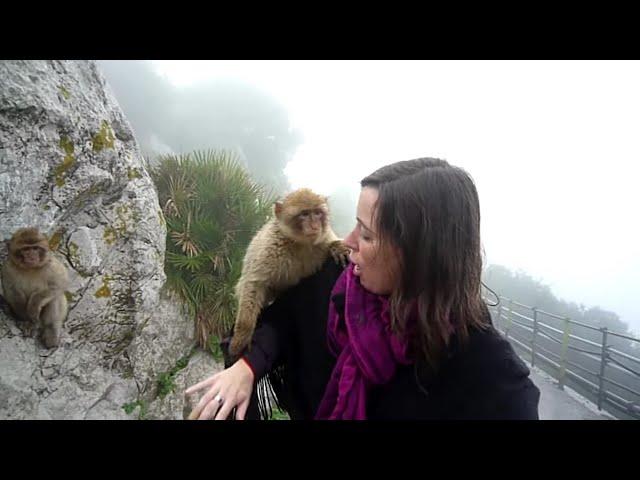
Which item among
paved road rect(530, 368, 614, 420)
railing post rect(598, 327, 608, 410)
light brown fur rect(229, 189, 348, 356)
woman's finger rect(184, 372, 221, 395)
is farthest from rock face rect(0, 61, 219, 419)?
railing post rect(598, 327, 608, 410)

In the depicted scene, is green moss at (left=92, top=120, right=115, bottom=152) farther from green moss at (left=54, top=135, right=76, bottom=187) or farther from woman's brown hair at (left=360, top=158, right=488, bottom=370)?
woman's brown hair at (left=360, top=158, right=488, bottom=370)

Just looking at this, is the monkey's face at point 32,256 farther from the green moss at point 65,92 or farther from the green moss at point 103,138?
the green moss at point 65,92

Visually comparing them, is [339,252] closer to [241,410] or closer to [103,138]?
[241,410]

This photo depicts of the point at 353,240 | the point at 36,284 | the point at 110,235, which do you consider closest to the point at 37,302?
the point at 36,284

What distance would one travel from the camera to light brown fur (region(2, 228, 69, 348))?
158cm

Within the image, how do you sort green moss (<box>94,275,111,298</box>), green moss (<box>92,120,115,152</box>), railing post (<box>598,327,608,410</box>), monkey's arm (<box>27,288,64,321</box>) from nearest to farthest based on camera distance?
railing post (<box>598,327,608,410</box>)
monkey's arm (<box>27,288,64,321</box>)
green moss (<box>92,120,115,152</box>)
green moss (<box>94,275,111,298</box>)

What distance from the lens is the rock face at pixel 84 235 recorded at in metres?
1.63

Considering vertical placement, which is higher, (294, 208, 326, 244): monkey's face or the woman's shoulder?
(294, 208, 326, 244): monkey's face

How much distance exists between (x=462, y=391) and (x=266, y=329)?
1.64ft

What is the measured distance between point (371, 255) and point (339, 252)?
0.43m

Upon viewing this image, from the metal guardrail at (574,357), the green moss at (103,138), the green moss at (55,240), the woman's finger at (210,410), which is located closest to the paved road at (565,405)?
the metal guardrail at (574,357)

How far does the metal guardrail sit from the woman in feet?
2.47
